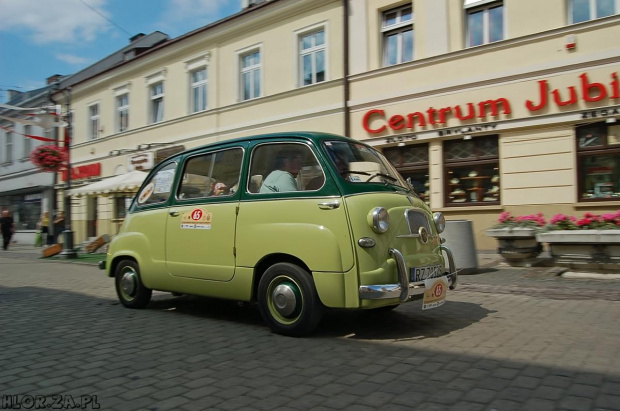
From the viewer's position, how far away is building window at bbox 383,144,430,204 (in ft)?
42.9

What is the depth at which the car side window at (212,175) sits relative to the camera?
5.23 m

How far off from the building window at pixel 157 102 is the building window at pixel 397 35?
1070 cm

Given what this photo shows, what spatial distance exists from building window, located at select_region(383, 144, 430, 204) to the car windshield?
26.3 feet

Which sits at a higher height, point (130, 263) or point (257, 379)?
point (130, 263)

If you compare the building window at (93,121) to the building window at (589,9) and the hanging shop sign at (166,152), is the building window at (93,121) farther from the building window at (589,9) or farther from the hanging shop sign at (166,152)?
the building window at (589,9)

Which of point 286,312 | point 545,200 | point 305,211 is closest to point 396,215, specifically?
point 305,211

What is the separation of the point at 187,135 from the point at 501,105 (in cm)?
1213

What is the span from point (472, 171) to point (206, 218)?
8831 mm

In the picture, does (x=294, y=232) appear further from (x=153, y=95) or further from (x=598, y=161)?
(x=153, y=95)

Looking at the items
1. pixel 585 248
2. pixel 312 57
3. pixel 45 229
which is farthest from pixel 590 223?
pixel 45 229

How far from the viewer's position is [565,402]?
9.66ft

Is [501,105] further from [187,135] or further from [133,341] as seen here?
[187,135]

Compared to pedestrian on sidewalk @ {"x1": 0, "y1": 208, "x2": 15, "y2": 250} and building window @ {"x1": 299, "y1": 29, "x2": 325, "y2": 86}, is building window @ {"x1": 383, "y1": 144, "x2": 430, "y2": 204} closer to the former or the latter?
building window @ {"x1": 299, "y1": 29, "x2": 325, "y2": 86}

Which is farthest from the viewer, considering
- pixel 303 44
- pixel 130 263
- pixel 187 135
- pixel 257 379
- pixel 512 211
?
pixel 187 135
